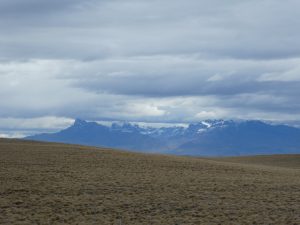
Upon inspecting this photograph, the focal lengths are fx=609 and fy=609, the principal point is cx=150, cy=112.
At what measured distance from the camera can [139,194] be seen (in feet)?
117

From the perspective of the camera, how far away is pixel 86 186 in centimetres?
3838

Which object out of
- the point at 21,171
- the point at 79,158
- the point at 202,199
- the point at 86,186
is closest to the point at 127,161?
the point at 79,158

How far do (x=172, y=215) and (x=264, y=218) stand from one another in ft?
14.6

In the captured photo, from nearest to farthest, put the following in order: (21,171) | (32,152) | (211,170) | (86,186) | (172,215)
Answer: (172,215), (86,186), (21,171), (211,170), (32,152)

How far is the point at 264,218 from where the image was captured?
1147 inches

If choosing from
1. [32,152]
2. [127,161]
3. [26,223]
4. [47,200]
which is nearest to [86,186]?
[47,200]

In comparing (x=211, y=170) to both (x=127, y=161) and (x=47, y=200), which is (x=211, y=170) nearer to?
(x=127, y=161)

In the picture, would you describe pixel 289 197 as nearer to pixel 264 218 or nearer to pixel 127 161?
pixel 264 218

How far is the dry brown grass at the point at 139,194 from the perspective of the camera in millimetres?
29391

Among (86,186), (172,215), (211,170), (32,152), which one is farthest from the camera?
(32,152)

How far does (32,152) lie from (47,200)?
28.6 meters

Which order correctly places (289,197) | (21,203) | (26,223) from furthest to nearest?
(289,197), (21,203), (26,223)

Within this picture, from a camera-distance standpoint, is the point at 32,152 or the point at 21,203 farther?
the point at 32,152

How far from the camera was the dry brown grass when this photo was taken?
96.4ft
